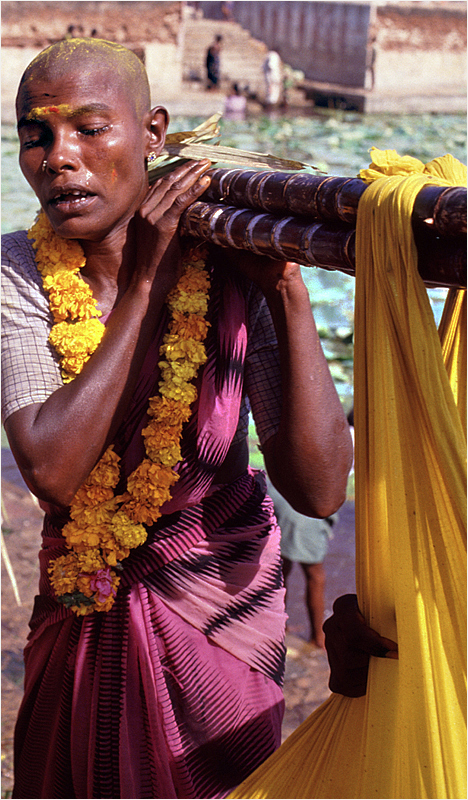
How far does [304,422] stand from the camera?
171cm

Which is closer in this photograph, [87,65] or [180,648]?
[87,65]

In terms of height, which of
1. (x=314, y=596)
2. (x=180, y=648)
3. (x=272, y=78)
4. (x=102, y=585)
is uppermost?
(x=272, y=78)

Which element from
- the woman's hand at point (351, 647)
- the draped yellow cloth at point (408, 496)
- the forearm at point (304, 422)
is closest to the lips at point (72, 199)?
the forearm at point (304, 422)

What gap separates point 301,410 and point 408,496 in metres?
0.52

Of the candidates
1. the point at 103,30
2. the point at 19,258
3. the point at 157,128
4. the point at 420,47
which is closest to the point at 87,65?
the point at 157,128

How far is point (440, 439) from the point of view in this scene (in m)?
1.13

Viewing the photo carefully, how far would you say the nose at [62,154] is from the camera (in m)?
1.61

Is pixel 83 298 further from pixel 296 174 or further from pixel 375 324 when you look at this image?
pixel 375 324

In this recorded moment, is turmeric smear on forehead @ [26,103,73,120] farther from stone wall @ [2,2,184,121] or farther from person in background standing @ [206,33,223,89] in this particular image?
person in background standing @ [206,33,223,89]

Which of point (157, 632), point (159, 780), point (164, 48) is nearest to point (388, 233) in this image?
point (157, 632)

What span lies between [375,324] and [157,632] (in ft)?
3.06

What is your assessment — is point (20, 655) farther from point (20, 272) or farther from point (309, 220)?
point (309, 220)

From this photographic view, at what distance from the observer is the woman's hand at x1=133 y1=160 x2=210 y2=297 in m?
1.68

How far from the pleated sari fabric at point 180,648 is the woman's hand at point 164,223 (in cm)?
13
